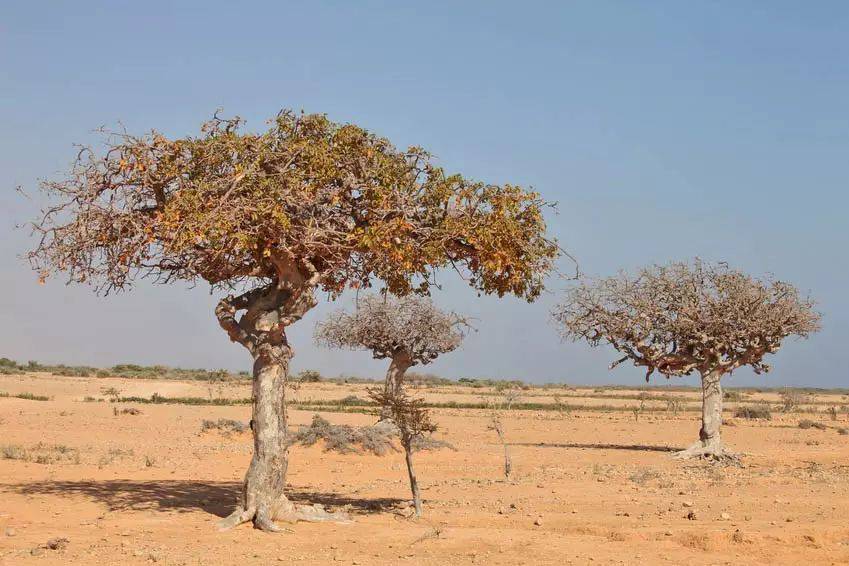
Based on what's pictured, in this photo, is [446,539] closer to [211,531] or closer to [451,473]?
[211,531]

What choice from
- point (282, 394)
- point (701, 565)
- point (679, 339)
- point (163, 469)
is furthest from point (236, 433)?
point (701, 565)

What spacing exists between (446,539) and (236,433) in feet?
71.0

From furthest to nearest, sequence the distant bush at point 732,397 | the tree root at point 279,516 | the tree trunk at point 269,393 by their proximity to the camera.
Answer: the distant bush at point 732,397 < the tree trunk at point 269,393 < the tree root at point 279,516

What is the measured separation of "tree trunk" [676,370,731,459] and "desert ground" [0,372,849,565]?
96cm

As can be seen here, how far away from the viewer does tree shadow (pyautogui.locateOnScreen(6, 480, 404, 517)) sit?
59.6 feet

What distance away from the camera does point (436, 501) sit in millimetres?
19812

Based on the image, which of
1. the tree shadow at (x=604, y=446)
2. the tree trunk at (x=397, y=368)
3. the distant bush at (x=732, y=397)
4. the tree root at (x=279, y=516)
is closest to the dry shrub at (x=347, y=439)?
the tree trunk at (x=397, y=368)

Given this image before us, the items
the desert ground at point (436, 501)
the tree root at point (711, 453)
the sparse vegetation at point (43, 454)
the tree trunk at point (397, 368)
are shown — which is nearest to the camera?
the desert ground at point (436, 501)

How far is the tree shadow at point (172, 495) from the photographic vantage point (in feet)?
59.6

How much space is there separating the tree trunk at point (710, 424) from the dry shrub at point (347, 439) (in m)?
9.12

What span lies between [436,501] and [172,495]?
5.32 meters

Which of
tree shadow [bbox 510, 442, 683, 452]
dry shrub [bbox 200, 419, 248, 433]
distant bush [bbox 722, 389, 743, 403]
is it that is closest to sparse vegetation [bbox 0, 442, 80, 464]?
dry shrub [bbox 200, 419, 248, 433]

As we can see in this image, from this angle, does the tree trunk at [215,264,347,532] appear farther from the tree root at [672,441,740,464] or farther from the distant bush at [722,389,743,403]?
the distant bush at [722,389,743,403]

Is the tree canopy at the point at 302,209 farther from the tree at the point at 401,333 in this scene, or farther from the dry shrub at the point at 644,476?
the tree at the point at 401,333
